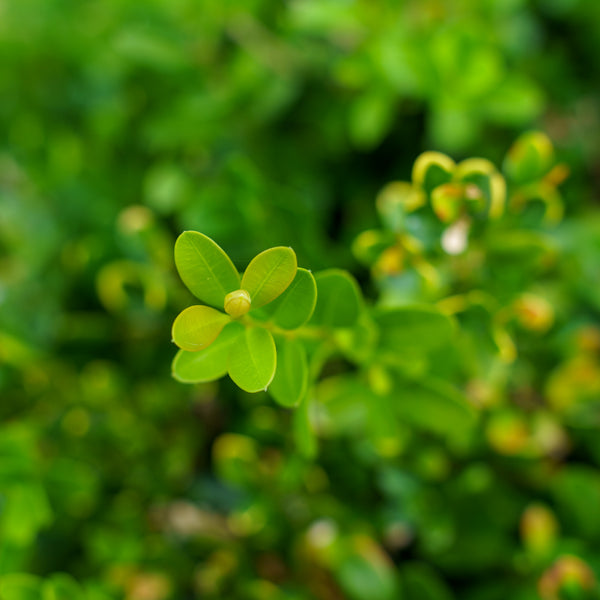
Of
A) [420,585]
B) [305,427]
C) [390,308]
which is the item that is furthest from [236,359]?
[420,585]

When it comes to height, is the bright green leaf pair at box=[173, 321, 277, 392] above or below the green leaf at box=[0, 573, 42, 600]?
above

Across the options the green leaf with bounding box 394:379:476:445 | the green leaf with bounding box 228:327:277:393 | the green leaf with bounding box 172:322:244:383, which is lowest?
the green leaf with bounding box 394:379:476:445

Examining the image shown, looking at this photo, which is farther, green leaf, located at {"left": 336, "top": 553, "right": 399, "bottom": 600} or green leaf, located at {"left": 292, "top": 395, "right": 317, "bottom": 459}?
green leaf, located at {"left": 336, "top": 553, "right": 399, "bottom": 600}

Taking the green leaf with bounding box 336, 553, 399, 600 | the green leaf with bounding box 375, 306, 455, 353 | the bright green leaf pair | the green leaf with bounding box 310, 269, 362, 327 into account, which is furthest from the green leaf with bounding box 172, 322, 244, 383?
the green leaf with bounding box 336, 553, 399, 600

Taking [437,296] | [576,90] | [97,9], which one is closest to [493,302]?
[437,296]

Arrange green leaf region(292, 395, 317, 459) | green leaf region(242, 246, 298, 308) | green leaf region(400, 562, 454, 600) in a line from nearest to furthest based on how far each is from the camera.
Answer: green leaf region(242, 246, 298, 308) < green leaf region(292, 395, 317, 459) < green leaf region(400, 562, 454, 600)

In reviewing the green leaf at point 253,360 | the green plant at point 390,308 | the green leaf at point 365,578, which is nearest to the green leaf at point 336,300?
the green plant at point 390,308

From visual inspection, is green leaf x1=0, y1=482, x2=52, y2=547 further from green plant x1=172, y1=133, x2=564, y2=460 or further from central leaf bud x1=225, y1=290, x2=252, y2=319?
central leaf bud x1=225, y1=290, x2=252, y2=319

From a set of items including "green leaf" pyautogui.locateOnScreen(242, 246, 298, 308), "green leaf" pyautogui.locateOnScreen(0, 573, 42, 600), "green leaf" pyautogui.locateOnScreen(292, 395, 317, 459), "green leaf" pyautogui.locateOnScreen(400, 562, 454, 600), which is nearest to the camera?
"green leaf" pyautogui.locateOnScreen(242, 246, 298, 308)
